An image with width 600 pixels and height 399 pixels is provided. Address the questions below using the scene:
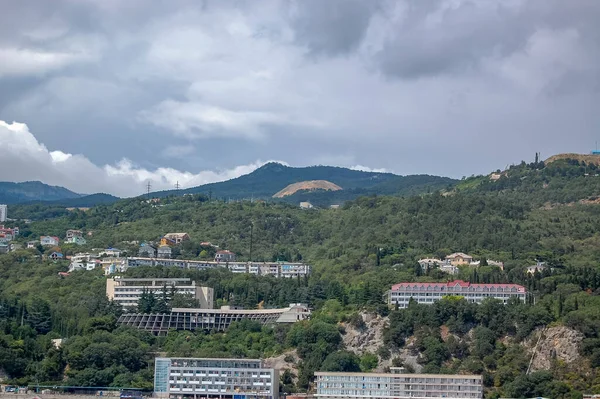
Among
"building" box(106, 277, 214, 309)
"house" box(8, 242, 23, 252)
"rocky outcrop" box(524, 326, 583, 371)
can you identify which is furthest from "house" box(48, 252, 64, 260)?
"rocky outcrop" box(524, 326, 583, 371)

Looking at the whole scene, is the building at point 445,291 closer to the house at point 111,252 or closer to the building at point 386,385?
Result: the building at point 386,385

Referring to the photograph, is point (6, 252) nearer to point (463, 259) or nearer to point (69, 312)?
point (69, 312)

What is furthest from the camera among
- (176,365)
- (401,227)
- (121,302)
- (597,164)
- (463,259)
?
(597,164)

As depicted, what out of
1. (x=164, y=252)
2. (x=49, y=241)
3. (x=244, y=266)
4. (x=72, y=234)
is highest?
(x=72, y=234)

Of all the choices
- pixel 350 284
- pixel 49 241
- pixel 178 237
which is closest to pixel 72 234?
pixel 49 241

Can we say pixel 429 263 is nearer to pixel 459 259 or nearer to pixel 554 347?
pixel 459 259

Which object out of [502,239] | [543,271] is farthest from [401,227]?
[543,271]

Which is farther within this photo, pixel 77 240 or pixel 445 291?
pixel 77 240
